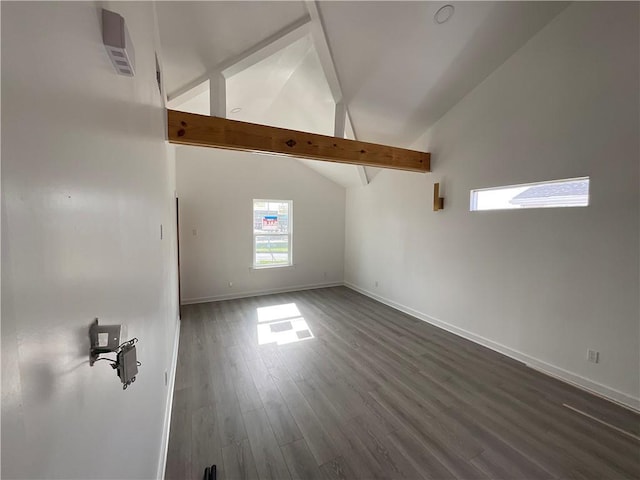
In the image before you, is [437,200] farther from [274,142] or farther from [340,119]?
[274,142]

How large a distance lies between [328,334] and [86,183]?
3.32 meters

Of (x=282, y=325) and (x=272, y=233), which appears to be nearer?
(x=282, y=325)

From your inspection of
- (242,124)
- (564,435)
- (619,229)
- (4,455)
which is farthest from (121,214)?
(619,229)

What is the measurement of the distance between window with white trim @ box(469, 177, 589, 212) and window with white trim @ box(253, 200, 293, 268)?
358cm

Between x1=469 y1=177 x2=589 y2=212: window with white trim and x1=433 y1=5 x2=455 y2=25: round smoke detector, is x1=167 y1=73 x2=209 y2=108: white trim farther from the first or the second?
x1=469 y1=177 x2=589 y2=212: window with white trim

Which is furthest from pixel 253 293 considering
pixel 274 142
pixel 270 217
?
pixel 274 142

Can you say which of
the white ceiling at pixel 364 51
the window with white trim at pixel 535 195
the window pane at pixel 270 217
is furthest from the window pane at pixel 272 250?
the window with white trim at pixel 535 195

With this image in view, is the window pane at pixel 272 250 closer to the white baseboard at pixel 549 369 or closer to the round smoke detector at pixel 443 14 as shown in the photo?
the white baseboard at pixel 549 369

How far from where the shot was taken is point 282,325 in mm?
3893

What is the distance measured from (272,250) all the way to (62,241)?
5.16 meters

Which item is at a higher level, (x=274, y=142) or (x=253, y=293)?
(x=274, y=142)

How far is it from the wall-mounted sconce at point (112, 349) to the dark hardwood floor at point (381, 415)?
138cm

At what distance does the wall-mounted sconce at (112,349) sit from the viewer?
2.08 feet

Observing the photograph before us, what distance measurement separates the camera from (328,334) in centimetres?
356
